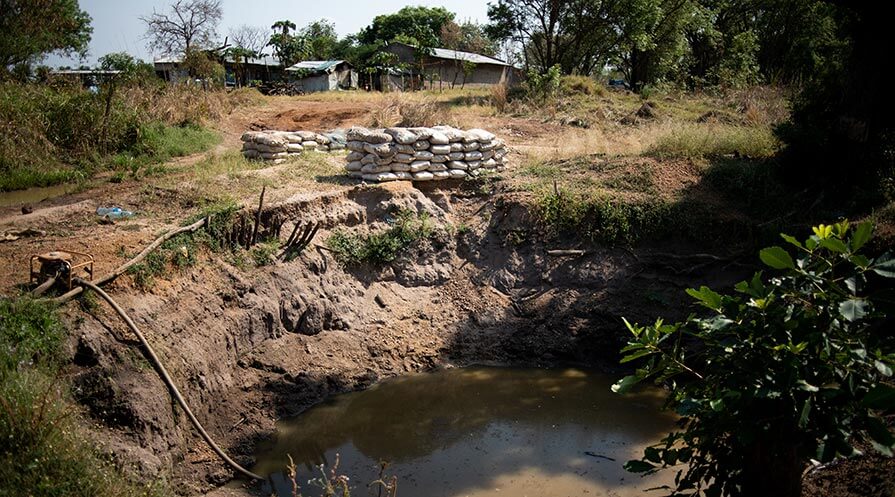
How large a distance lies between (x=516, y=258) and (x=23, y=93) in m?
10.4

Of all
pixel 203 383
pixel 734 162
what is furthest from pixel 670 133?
pixel 203 383

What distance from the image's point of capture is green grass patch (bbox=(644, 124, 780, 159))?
12.0 metres

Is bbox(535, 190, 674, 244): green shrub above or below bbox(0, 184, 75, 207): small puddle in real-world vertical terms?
below

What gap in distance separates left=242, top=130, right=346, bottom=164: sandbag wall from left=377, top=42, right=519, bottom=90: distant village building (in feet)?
62.0

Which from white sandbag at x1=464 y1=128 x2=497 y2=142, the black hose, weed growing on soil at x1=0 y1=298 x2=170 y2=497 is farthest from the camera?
white sandbag at x1=464 y1=128 x2=497 y2=142

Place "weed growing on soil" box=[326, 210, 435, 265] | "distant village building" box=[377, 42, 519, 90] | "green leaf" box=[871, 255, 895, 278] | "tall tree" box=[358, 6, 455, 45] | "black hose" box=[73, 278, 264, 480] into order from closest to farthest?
"green leaf" box=[871, 255, 895, 278] < "black hose" box=[73, 278, 264, 480] < "weed growing on soil" box=[326, 210, 435, 265] < "distant village building" box=[377, 42, 519, 90] < "tall tree" box=[358, 6, 455, 45]

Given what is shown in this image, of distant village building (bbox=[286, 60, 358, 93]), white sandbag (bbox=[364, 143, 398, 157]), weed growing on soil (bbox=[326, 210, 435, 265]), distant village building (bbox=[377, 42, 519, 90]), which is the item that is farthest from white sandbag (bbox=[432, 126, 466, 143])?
distant village building (bbox=[286, 60, 358, 93])

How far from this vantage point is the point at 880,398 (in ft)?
10.8

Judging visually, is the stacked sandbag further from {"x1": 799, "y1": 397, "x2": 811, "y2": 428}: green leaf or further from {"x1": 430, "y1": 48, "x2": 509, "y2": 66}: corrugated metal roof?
{"x1": 430, "y1": 48, "x2": 509, "y2": 66}: corrugated metal roof

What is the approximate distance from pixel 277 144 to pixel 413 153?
8.75ft

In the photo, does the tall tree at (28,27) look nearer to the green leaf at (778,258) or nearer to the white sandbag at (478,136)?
the white sandbag at (478,136)

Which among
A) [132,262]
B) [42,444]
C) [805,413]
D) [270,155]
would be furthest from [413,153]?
[805,413]

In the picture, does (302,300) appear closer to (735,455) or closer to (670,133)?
(735,455)

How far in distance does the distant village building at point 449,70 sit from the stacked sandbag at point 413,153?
2067 centimetres
